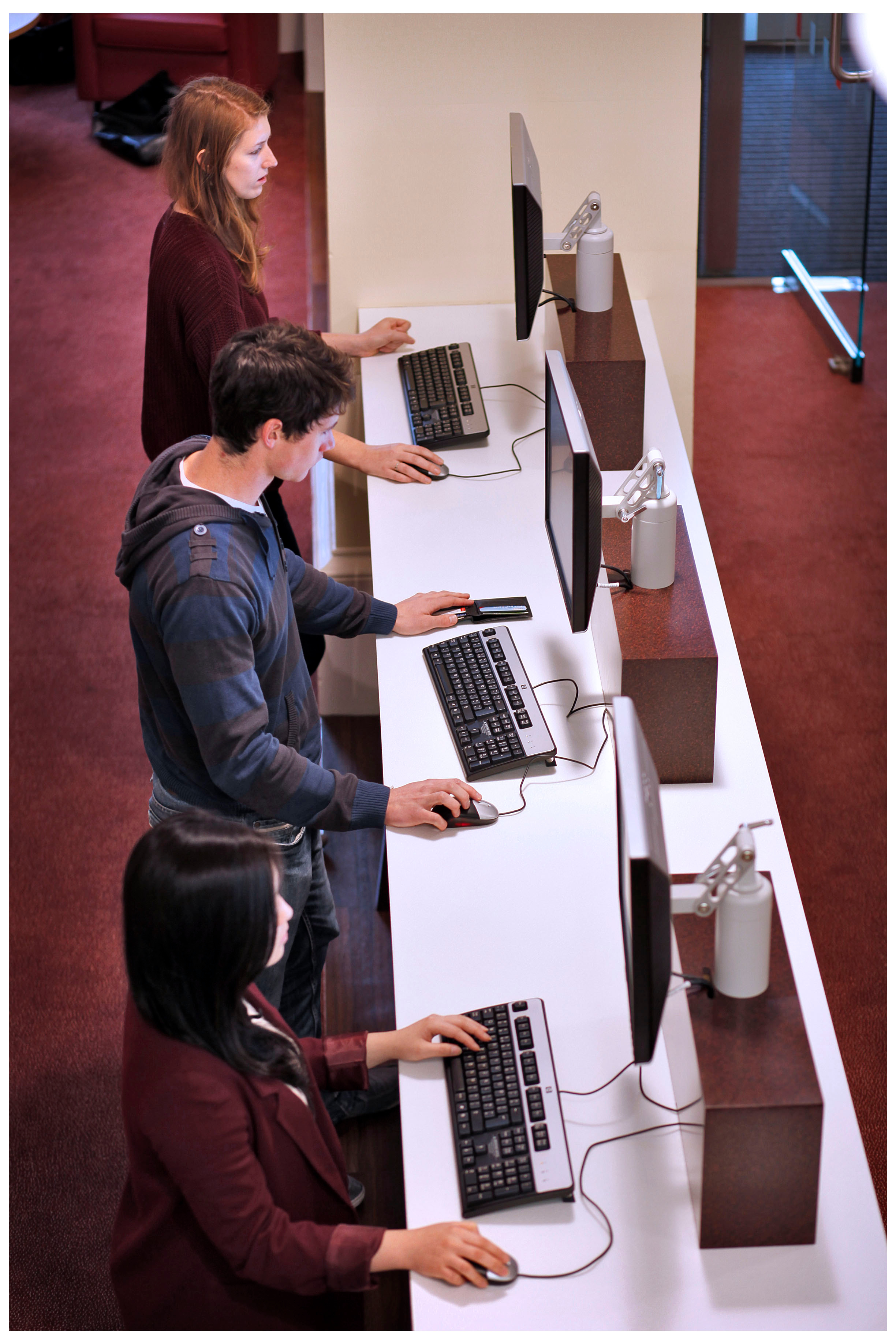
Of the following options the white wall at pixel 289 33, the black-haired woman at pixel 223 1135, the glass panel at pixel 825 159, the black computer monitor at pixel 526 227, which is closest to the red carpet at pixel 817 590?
the glass panel at pixel 825 159

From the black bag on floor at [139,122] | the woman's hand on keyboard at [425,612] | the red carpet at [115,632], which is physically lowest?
the red carpet at [115,632]

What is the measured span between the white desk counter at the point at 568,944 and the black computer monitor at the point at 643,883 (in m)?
0.22

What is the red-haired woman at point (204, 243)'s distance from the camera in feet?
8.56

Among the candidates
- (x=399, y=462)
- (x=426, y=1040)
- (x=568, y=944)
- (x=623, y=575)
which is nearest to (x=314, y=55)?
(x=399, y=462)

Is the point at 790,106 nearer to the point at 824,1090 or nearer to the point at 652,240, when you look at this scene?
the point at 652,240

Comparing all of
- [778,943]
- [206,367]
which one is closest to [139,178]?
[206,367]

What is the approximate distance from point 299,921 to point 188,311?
119cm

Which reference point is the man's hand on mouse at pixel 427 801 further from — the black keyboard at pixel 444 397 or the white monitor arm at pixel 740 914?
the black keyboard at pixel 444 397

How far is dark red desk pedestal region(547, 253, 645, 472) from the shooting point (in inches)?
110

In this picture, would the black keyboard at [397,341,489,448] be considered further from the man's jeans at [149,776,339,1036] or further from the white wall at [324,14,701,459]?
the man's jeans at [149,776,339,1036]

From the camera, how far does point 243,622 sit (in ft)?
6.28

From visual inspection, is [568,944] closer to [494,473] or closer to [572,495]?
[572,495]

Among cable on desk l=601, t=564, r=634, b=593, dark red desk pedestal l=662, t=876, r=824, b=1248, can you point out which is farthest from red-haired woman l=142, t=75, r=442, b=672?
dark red desk pedestal l=662, t=876, r=824, b=1248

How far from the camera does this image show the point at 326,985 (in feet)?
9.92
